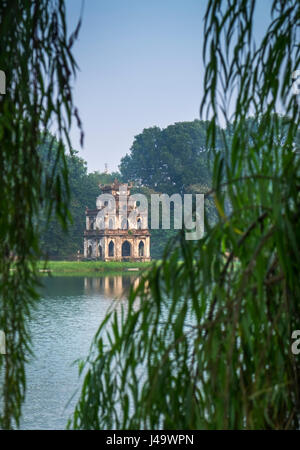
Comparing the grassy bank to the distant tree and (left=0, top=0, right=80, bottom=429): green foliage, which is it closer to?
the distant tree

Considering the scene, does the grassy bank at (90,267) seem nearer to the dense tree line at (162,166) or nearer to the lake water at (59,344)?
the lake water at (59,344)

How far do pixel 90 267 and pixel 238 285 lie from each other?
17.3 metres

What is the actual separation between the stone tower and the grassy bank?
0.46 meters

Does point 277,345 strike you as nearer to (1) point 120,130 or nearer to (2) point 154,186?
(2) point 154,186

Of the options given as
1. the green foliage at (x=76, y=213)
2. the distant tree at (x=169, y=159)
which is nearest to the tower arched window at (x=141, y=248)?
the green foliage at (x=76, y=213)

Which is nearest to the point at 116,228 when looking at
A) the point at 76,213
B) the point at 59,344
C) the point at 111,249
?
the point at 111,249

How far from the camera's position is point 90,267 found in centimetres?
1808

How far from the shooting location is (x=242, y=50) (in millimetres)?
848

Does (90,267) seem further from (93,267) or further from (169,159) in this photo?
(169,159)

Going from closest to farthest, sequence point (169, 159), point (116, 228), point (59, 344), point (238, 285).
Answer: point (238, 285), point (59, 344), point (116, 228), point (169, 159)

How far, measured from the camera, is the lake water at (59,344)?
20.6 ft

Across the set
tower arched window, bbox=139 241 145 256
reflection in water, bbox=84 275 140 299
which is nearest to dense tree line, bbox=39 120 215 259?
tower arched window, bbox=139 241 145 256

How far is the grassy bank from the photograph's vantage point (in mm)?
17141
